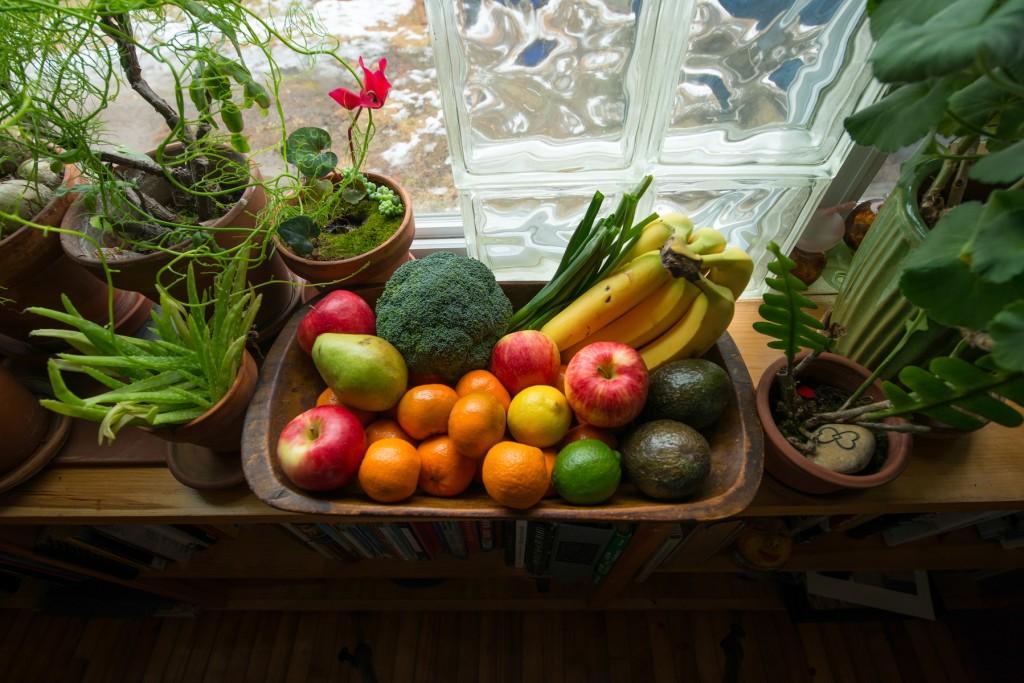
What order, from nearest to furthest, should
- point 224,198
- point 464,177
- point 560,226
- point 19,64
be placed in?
1. point 19,64
2. point 224,198
3. point 464,177
4. point 560,226

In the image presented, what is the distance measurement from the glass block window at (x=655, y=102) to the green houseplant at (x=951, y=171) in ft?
0.57

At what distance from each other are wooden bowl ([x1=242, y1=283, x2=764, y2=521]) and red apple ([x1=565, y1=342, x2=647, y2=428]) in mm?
99

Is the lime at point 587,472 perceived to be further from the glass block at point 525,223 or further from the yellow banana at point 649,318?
the glass block at point 525,223

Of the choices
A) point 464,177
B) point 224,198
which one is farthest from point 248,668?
point 464,177

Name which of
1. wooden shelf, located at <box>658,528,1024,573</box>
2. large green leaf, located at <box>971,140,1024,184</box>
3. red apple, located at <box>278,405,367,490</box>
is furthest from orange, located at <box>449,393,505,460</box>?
wooden shelf, located at <box>658,528,1024,573</box>

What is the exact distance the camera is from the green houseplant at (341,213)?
2.28ft

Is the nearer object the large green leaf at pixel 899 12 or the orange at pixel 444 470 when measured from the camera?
the large green leaf at pixel 899 12

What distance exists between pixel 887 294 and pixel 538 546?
25.3 inches

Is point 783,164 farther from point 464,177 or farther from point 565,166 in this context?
point 464,177

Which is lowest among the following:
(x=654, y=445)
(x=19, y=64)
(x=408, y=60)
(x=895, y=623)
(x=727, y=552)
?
(x=895, y=623)

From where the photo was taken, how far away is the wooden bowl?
1.90 ft

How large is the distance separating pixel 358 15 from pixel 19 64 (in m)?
0.53

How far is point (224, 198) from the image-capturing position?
69 centimetres

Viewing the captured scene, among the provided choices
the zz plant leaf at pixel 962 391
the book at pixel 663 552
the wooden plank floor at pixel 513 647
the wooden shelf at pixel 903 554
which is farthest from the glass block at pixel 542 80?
the wooden plank floor at pixel 513 647
